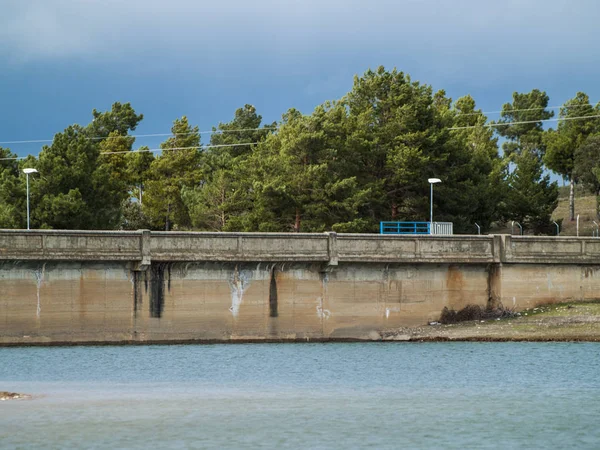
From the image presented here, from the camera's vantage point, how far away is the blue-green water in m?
31.0

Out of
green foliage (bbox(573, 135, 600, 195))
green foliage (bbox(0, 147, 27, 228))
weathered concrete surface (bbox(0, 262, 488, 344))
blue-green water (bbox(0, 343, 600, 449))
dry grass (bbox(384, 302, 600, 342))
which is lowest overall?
blue-green water (bbox(0, 343, 600, 449))

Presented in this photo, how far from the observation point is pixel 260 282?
5891 centimetres

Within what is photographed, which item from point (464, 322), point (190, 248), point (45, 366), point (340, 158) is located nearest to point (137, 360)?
point (45, 366)

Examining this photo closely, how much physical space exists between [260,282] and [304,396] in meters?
20.2

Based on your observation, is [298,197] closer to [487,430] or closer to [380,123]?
[380,123]

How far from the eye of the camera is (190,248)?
57.2m

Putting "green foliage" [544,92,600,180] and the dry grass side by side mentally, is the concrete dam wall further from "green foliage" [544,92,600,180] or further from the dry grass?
"green foliage" [544,92,600,180]

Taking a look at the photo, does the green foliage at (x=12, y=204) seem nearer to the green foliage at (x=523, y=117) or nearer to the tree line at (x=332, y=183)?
the tree line at (x=332, y=183)

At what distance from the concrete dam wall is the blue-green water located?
6.67 ft

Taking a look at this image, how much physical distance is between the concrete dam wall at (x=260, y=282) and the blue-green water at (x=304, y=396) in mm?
2033

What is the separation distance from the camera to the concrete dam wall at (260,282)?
181 feet

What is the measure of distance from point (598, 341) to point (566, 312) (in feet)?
13.8

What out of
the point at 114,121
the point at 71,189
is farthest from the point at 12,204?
the point at 114,121

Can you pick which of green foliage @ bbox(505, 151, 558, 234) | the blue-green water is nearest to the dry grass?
the blue-green water
